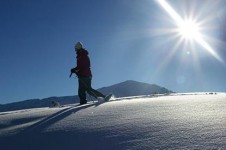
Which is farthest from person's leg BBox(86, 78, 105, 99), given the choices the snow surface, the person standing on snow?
the snow surface

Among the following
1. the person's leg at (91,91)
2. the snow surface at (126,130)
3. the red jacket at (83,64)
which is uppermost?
the red jacket at (83,64)

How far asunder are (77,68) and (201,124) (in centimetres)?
762

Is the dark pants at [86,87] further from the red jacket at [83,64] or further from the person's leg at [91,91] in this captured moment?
the red jacket at [83,64]

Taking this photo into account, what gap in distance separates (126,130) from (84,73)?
7152mm

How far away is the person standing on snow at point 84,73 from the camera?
471 inches

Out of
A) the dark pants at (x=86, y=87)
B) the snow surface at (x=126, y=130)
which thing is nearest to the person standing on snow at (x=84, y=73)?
the dark pants at (x=86, y=87)

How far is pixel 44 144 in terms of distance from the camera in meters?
5.12

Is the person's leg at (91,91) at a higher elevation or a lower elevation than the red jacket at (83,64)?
lower

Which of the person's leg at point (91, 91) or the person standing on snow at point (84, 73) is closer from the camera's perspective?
the person standing on snow at point (84, 73)

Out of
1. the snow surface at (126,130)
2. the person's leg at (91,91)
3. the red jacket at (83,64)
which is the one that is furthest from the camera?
the person's leg at (91,91)

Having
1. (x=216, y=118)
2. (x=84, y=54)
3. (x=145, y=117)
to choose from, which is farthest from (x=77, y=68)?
(x=216, y=118)

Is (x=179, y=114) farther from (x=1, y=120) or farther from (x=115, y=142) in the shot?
(x=1, y=120)

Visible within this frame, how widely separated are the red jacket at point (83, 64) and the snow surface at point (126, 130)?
5.19 m

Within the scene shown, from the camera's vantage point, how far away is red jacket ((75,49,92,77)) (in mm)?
11945
